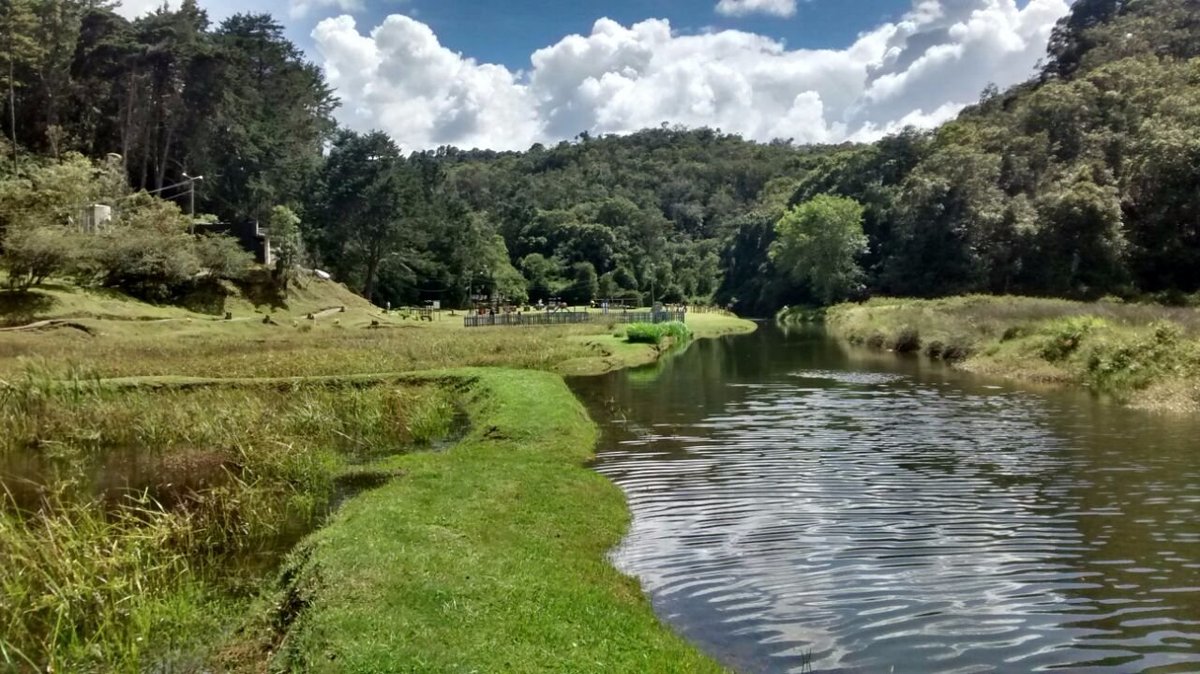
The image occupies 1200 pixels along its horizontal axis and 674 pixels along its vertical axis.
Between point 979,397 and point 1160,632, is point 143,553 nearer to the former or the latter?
point 1160,632

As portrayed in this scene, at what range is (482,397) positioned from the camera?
2494 centimetres

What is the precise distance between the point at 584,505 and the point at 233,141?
60686 millimetres

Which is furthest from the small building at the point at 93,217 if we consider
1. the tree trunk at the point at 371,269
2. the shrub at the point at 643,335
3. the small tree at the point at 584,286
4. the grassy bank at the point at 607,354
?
the small tree at the point at 584,286

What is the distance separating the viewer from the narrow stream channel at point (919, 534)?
9.13m

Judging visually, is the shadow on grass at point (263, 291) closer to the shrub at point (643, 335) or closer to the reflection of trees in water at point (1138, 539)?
the shrub at point (643, 335)

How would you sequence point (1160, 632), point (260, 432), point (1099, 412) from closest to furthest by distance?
point (1160, 632)
point (260, 432)
point (1099, 412)

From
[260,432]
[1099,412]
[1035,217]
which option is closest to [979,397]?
[1099,412]

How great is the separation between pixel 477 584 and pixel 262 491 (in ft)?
21.3

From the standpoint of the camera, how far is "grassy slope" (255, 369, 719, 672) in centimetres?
767

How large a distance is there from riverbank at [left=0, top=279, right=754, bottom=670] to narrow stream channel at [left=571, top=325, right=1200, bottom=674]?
1.24 metres

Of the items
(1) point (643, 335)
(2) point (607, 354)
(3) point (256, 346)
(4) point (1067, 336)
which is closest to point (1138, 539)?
(4) point (1067, 336)

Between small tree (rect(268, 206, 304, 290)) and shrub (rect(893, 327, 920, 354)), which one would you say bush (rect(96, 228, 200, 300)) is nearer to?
small tree (rect(268, 206, 304, 290))

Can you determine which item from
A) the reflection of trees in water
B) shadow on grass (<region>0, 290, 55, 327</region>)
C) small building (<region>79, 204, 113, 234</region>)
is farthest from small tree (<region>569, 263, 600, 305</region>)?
the reflection of trees in water

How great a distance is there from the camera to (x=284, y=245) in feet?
199
